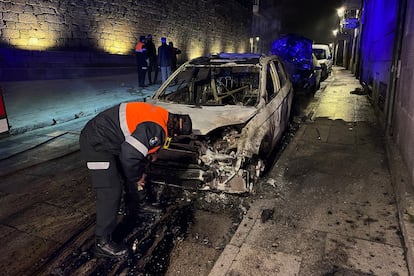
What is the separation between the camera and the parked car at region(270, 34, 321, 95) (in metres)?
11.2

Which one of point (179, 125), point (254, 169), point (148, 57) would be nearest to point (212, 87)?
point (254, 169)

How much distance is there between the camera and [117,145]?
2.42 metres

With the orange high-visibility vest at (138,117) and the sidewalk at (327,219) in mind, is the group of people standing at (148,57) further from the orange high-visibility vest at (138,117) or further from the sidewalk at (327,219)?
the orange high-visibility vest at (138,117)

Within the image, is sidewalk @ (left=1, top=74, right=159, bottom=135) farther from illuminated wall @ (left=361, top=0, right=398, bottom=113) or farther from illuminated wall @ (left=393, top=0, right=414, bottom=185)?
illuminated wall @ (left=393, top=0, right=414, bottom=185)

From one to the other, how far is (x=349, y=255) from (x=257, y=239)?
781 millimetres

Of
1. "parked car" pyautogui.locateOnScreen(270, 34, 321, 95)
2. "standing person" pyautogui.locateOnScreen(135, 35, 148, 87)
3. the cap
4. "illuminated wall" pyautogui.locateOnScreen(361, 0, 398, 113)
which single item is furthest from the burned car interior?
"standing person" pyautogui.locateOnScreen(135, 35, 148, 87)

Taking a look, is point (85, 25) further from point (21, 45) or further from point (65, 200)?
point (65, 200)

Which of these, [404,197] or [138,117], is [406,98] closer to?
[404,197]

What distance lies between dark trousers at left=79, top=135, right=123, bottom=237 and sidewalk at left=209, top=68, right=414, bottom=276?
0.98m

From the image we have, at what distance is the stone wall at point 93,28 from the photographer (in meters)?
10.5

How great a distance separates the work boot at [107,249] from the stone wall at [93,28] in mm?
8290

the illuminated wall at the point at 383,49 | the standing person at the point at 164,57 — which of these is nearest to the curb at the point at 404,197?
the illuminated wall at the point at 383,49

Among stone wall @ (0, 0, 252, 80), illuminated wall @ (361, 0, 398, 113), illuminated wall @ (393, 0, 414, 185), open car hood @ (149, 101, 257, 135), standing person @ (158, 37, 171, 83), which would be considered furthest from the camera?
standing person @ (158, 37, 171, 83)

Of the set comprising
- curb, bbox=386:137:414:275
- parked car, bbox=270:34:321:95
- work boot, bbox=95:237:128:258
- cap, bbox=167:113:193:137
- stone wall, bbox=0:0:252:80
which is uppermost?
stone wall, bbox=0:0:252:80
